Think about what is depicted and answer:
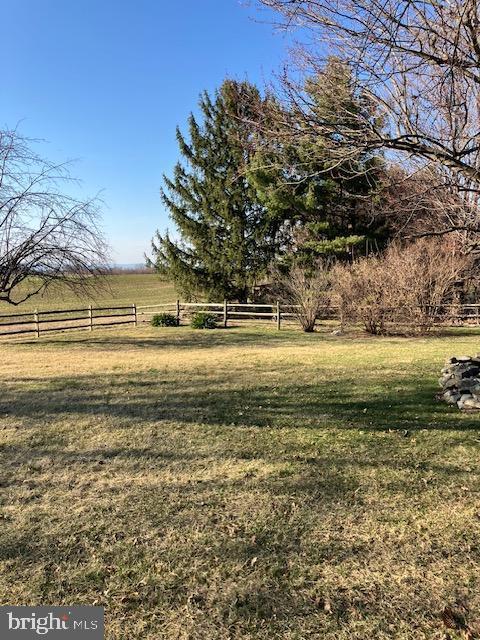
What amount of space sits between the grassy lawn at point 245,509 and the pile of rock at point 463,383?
299mm

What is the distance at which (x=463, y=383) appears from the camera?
6.77 metres

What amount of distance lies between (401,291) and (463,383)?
9744 mm

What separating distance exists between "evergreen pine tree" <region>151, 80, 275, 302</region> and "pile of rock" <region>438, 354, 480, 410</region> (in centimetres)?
1704

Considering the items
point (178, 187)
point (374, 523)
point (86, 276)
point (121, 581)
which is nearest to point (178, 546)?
point (121, 581)

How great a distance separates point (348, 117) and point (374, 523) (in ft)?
11.4

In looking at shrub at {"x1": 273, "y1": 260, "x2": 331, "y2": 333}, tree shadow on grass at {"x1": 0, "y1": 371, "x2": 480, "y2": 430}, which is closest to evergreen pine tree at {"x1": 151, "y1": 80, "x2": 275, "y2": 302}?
shrub at {"x1": 273, "y1": 260, "x2": 331, "y2": 333}

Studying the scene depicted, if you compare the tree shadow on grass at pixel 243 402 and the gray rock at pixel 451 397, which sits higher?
the gray rock at pixel 451 397

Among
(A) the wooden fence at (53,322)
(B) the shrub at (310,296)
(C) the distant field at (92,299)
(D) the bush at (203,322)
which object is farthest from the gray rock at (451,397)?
(A) the wooden fence at (53,322)

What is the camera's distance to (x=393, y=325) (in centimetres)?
1619

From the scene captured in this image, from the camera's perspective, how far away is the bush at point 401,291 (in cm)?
1606

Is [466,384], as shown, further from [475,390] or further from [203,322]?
[203,322]

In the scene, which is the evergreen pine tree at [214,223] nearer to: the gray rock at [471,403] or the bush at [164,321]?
the bush at [164,321]

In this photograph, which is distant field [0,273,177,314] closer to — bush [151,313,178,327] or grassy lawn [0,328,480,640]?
bush [151,313,178,327]

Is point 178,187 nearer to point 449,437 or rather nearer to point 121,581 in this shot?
point 449,437
